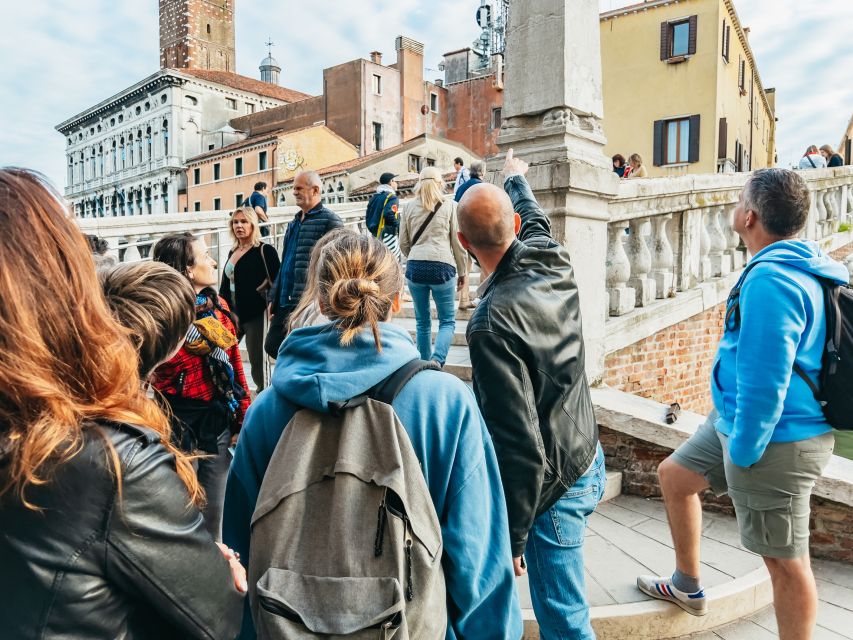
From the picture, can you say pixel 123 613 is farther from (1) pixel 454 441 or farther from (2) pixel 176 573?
(1) pixel 454 441

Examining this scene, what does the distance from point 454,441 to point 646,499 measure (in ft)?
10.3

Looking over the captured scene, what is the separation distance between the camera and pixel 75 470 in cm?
105

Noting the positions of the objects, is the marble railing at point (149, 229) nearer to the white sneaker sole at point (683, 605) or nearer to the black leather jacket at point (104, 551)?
the white sneaker sole at point (683, 605)

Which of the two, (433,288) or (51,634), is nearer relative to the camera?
(51,634)

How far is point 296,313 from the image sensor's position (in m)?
1.89

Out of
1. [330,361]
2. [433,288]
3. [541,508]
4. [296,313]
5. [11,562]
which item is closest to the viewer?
[11,562]

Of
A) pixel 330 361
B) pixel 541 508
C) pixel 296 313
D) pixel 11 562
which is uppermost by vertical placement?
pixel 296 313

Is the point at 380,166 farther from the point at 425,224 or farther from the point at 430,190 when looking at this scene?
the point at 425,224

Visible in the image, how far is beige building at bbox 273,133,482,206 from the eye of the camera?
97.7ft

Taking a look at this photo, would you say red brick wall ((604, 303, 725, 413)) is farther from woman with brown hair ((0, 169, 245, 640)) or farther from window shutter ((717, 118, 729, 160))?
window shutter ((717, 118, 729, 160))

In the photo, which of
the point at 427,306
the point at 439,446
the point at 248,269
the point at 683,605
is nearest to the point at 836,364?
the point at 683,605

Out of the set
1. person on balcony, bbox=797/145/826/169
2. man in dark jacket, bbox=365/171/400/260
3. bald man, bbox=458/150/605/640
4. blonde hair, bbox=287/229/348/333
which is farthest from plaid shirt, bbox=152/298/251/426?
person on balcony, bbox=797/145/826/169

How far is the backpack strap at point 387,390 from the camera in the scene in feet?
5.21

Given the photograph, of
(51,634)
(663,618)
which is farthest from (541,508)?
(51,634)
